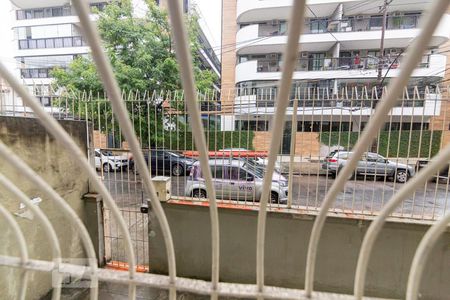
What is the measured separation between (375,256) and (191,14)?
9.00m

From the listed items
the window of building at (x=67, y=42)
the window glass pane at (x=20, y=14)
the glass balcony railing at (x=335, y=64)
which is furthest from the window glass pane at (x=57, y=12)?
the glass balcony railing at (x=335, y=64)

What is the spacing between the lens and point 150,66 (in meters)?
8.44

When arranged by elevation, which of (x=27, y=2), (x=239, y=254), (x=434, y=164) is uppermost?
(x=27, y=2)

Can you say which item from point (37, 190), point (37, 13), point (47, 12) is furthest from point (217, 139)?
point (37, 13)

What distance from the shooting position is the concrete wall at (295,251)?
319cm

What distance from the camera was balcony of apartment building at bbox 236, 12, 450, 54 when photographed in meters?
13.5

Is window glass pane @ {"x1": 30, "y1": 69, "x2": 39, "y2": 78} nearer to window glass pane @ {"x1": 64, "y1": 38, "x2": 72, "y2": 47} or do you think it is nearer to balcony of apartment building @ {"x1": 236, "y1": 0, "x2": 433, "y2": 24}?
window glass pane @ {"x1": 64, "y1": 38, "x2": 72, "y2": 47}

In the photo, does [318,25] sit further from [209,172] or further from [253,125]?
[209,172]

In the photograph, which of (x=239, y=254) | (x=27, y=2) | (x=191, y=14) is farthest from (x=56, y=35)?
Result: (x=239, y=254)

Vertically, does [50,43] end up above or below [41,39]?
below

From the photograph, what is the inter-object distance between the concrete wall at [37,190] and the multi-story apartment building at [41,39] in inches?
784

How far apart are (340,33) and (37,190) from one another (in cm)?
1498

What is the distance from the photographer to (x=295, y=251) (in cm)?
346

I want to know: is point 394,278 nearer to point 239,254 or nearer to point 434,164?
point 239,254
